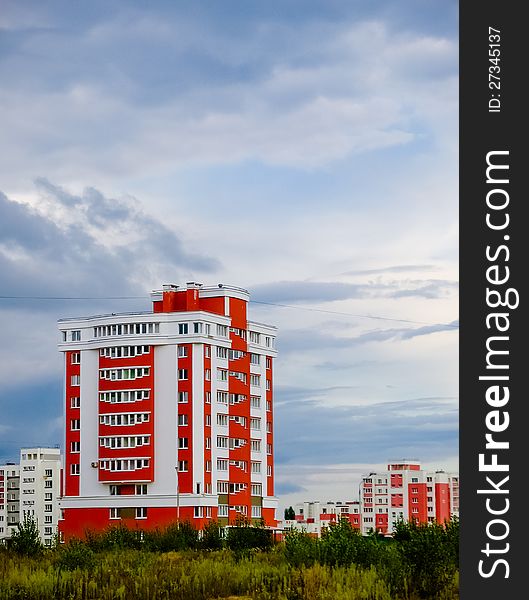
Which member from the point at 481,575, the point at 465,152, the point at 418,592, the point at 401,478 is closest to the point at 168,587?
the point at 418,592

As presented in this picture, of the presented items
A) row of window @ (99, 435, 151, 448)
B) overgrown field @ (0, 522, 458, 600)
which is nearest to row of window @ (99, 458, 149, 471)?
row of window @ (99, 435, 151, 448)

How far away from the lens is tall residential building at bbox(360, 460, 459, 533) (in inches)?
5266

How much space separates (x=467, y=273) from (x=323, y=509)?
148432 mm

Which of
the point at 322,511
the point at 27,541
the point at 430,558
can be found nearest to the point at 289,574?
the point at 430,558

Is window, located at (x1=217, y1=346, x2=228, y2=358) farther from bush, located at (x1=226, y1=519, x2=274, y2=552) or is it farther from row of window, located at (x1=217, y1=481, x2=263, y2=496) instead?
bush, located at (x1=226, y1=519, x2=274, y2=552)

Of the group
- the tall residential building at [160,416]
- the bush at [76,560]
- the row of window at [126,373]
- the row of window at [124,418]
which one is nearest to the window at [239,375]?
the tall residential building at [160,416]

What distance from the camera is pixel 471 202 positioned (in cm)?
814

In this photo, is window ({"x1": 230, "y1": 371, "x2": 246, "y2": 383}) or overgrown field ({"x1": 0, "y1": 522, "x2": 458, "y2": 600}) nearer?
overgrown field ({"x1": 0, "y1": 522, "x2": 458, "y2": 600})

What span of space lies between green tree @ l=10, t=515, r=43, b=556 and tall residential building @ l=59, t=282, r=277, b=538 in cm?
4547

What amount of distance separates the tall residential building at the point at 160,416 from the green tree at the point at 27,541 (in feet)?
149

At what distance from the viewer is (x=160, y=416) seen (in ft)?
241

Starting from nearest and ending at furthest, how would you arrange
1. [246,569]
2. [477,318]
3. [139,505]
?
[477,318], [246,569], [139,505]

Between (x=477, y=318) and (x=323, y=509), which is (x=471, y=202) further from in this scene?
(x=323, y=509)

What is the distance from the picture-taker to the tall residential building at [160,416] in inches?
2844
